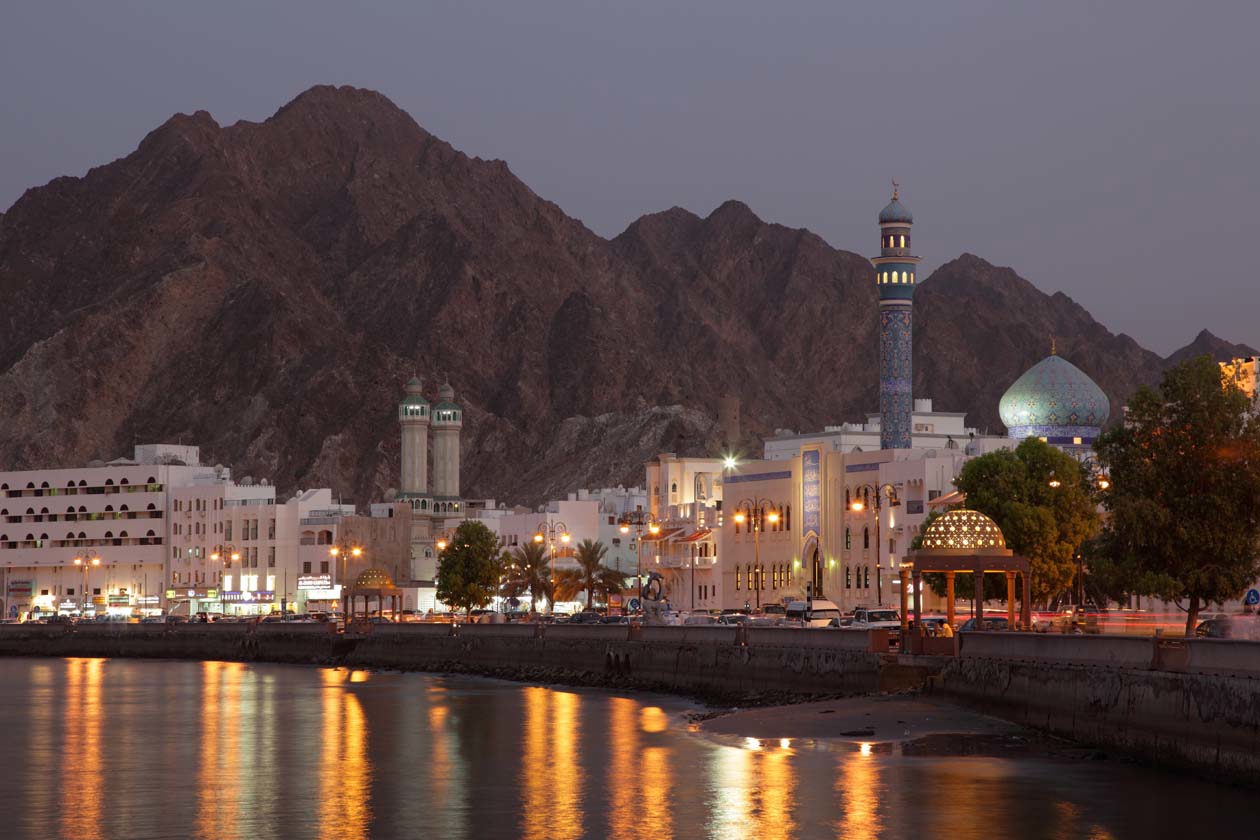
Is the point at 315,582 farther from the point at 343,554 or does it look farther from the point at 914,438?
the point at 914,438

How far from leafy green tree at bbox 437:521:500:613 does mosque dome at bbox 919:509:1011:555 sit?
73031 millimetres

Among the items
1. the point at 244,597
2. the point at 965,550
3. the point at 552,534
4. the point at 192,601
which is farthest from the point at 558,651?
the point at 192,601

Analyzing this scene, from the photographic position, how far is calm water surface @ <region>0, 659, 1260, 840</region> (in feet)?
121

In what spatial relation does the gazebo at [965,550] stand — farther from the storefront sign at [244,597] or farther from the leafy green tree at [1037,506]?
the storefront sign at [244,597]

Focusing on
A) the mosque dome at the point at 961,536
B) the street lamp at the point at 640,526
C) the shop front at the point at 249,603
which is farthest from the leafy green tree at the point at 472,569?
the mosque dome at the point at 961,536

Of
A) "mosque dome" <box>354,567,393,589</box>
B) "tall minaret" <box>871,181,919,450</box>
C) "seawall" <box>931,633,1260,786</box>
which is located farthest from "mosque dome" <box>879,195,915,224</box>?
"seawall" <box>931,633,1260,786</box>

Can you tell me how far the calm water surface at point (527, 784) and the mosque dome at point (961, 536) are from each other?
8.38 m

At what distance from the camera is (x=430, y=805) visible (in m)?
41.7

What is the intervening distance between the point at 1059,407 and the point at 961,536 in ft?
236

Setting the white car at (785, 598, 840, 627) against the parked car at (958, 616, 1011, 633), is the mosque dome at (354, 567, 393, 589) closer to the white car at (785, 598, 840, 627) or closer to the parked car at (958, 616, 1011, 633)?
the white car at (785, 598, 840, 627)

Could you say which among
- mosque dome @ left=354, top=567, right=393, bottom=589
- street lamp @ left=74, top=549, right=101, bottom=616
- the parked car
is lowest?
the parked car

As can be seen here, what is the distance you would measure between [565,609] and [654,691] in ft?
198

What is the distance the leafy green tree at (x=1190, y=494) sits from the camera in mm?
55688

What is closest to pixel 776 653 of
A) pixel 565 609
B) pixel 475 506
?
pixel 565 609
